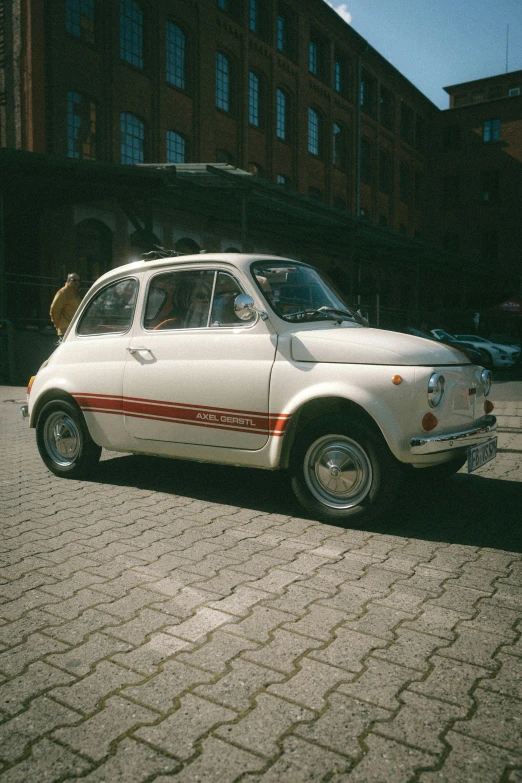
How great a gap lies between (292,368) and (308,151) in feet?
Result: 96.0

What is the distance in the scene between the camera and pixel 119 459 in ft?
22.4

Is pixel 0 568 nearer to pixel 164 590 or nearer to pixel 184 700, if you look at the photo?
pixel 164 590

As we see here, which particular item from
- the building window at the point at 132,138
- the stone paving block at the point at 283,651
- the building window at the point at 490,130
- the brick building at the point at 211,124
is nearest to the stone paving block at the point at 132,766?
the stone paving block at the point at 283,651

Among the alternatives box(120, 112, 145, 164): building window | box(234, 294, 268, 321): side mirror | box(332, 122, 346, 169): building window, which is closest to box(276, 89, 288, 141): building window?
box(332, 122, 346, 169): building window

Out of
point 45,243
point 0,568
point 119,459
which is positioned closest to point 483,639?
point 0,568

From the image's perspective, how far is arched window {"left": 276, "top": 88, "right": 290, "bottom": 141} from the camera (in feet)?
97.0

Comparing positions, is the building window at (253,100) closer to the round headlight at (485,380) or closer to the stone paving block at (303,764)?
the round headlight at (485,380)

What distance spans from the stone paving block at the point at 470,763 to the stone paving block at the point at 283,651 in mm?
692

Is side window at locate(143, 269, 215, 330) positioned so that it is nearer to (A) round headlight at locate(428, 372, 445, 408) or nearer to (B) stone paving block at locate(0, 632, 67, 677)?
(A) round headlight at locate(428, 372, 445, 408)

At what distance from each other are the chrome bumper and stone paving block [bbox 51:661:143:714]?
7.52 ft

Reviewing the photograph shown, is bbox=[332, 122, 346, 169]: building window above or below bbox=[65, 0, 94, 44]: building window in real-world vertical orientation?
above

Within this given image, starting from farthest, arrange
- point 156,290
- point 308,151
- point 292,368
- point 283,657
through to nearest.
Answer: point 308,151
point 156,290
point 292,368
point 283,657

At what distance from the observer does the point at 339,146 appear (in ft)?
115

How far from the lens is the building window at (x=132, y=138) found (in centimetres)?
2081
